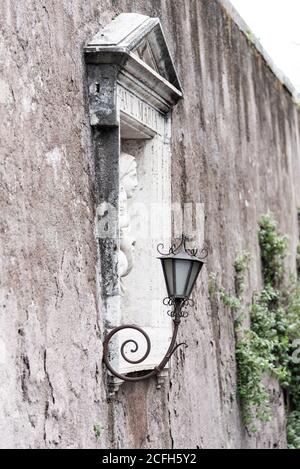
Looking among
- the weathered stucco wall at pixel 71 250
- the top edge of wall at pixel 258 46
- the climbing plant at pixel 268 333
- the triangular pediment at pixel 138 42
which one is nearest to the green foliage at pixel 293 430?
the climbing plant at pixel 268 333

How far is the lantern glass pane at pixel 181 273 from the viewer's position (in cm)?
499

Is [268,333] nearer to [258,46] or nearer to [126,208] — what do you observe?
[258,46]

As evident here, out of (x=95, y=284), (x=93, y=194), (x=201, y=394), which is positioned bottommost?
(x=201, y=394)

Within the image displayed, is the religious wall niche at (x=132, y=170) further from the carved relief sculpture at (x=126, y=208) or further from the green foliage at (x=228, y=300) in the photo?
the green foliage at (x=228, y=300)

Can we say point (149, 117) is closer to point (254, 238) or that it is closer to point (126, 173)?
point (126, 173)

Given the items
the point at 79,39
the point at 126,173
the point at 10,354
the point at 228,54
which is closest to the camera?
the point at 10,354

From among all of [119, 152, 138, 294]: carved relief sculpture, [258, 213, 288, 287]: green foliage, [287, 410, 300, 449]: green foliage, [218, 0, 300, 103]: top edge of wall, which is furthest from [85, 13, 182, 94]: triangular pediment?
[287, 410, 300, 449]: green foliage

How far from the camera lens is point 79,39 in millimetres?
4934

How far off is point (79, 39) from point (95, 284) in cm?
111

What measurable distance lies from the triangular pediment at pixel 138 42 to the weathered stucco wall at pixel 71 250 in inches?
2.7

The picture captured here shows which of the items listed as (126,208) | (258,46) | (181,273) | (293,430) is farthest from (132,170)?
(258,46)

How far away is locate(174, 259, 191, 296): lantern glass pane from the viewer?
16.4 ft

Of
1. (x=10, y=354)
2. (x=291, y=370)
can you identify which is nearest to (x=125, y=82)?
(x=10, y=354)

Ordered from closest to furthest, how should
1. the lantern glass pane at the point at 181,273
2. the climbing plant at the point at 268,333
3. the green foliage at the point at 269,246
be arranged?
the lantern glass pane at the point at 181,273, the climbing plant at the point at 268,333, the green foliage at the point at 269,246
